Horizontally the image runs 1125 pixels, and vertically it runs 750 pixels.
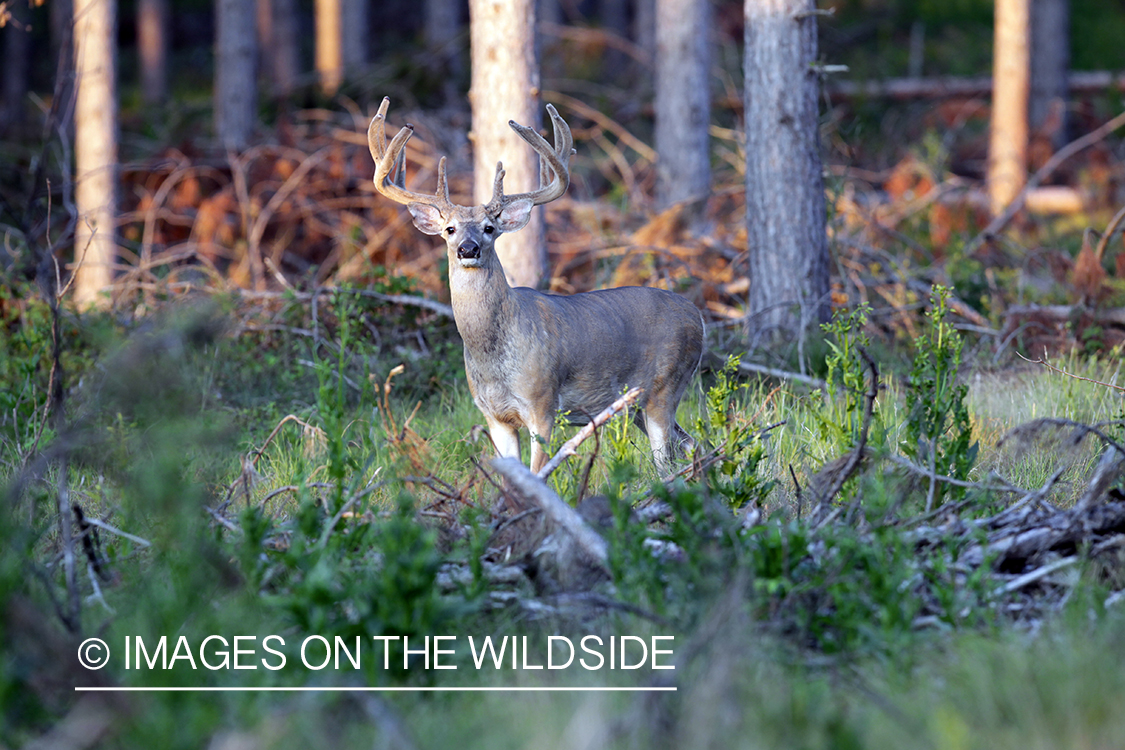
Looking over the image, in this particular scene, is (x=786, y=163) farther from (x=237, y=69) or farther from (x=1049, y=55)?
(x=1049, y=55)

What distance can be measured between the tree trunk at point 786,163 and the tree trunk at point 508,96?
151 centimetres

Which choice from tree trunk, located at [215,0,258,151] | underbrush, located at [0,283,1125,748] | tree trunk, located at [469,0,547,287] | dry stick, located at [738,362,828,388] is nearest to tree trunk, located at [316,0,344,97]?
tree trunk, located at [215,0,258,151]

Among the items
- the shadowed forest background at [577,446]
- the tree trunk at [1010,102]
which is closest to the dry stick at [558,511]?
the shadowed forest background at [577,446]

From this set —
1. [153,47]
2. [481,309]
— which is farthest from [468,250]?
[153,47]

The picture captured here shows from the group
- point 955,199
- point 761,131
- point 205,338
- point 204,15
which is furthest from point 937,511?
point 204,15

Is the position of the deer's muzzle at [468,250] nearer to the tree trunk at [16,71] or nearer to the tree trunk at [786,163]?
the tree trunk at [786,163]

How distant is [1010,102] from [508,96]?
7.88 metres

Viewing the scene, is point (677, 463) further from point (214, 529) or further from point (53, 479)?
point (53, 479)

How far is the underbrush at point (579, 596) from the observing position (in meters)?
2.84

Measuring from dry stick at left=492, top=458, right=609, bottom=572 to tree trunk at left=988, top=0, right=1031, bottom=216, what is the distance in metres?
9.99

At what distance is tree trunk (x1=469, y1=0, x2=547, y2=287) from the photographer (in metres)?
7.40

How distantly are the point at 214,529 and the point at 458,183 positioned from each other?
23.1 feet

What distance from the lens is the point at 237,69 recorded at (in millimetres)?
13609

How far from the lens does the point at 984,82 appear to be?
17031 mm
